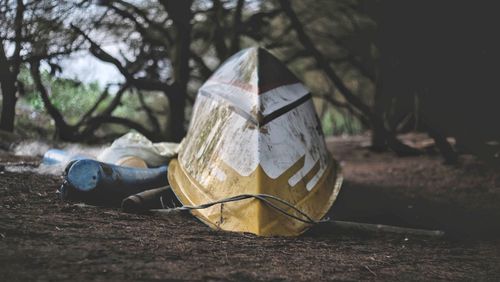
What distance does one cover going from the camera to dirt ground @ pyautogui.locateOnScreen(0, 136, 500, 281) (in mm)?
2219

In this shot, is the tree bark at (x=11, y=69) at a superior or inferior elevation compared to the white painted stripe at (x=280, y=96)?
superior

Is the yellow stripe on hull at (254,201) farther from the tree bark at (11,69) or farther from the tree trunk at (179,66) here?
the tree trunk at (179,66)

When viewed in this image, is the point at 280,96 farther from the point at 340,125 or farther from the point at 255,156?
the point at 340,125

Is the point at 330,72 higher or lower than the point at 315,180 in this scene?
higher

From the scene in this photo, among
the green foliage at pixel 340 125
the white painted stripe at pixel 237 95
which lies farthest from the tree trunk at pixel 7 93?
the green foliage at pixel 340 125

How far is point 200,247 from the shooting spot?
278cm

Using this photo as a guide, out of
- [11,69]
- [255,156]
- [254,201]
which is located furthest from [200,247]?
[11,69]

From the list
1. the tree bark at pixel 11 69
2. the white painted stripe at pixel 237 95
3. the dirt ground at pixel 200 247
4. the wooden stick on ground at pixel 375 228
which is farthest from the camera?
the tree bark at pixel 11 69

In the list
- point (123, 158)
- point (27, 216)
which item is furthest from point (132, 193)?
point (27, 216)

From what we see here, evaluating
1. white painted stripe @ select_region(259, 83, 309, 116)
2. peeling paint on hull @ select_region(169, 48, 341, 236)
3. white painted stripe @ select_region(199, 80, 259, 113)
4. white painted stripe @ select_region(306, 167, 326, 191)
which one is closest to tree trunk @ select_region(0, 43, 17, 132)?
peeling paint on hull @ select_region(169, 48, 341, 236)

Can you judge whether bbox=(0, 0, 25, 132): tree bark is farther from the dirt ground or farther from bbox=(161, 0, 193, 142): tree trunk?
bbox=(161, 0, 193, 142): tree trunk

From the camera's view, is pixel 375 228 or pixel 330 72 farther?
pixel 330 72

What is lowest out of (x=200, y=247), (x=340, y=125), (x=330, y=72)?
(x=340, y=125)

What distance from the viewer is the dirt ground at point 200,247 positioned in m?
2.22
